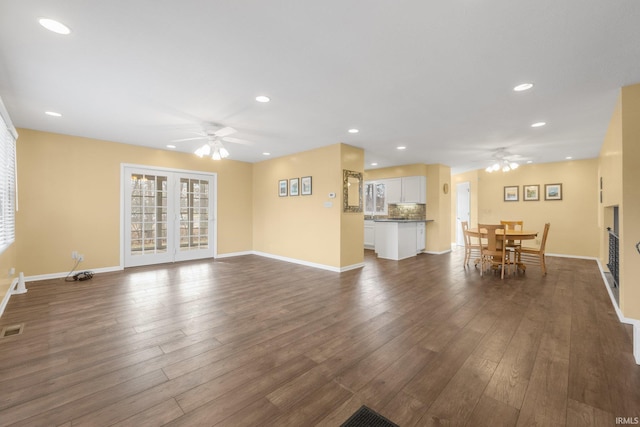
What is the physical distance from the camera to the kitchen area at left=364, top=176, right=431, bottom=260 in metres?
6.64

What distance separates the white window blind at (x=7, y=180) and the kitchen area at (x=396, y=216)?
6.64m

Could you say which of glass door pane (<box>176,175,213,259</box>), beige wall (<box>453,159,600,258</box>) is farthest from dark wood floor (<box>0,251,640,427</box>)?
beige wall (<box>453,159,600,258</box>)

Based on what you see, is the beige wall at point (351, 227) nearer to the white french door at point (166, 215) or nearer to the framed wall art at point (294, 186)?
the framed wall art at point (294, 186)

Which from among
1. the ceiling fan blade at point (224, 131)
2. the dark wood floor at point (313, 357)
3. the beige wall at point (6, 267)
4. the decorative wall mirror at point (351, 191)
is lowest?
the dark wood floor at point (313, 357)

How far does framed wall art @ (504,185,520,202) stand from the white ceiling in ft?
11.4

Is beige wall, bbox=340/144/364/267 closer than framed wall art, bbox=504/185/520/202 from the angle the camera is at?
Yes

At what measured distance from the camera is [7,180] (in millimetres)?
3633

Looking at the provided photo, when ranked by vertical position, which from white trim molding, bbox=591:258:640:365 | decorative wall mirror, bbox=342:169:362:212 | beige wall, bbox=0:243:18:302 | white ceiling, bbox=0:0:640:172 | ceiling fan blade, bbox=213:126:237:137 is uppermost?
white ceiling, bbox=0:0:640:172

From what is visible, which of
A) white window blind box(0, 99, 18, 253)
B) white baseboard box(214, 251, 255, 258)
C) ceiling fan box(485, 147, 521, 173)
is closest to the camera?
white window blind box(0, 99, 18, 253)

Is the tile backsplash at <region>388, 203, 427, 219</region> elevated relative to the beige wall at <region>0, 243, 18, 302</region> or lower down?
elevated

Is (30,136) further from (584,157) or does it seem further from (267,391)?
(584,157)

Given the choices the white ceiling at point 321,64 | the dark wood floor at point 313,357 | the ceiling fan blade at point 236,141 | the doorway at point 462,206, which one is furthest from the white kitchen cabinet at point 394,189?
the ceiling fan blade at point 236,141

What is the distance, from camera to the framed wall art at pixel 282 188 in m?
6.39

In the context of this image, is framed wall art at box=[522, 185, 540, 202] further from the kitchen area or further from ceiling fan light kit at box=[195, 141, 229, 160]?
ceiling fan light kit at box=[195, 141, 229, 160]
